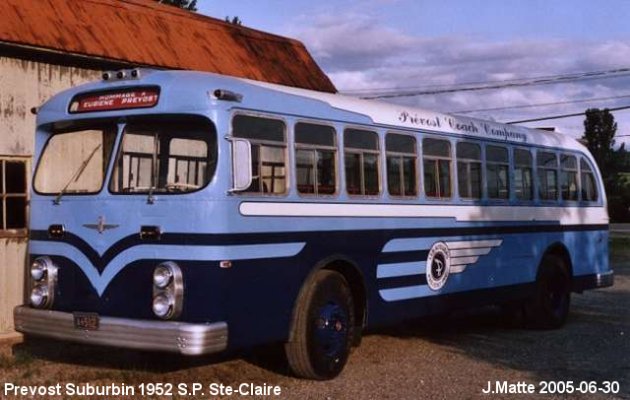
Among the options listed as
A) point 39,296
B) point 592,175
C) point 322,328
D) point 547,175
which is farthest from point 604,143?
point 39,296

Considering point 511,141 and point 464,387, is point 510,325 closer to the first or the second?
point 511,141

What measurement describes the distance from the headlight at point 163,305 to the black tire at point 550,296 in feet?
21.5

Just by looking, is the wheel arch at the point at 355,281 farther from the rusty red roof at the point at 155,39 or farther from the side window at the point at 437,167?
the rusty red roof at the point at 155,39

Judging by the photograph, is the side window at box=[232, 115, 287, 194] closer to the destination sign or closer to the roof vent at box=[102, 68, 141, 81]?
the destination sign

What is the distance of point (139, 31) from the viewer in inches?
507

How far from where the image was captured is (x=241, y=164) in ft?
24.7

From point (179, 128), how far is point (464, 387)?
11.5 ft

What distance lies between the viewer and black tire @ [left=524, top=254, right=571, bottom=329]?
41.1 ft

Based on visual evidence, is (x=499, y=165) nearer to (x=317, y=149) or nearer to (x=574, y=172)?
(x=574, y=172)

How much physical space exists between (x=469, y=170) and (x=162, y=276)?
493 centimetres

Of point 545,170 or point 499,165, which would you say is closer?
point 499,165

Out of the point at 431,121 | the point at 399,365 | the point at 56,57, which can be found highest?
the point at 56,57

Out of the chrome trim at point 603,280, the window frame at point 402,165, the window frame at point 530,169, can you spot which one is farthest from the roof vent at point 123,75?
the chrome trim at point 603,280

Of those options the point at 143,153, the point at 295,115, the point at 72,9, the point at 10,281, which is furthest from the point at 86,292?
the point at 72,9
